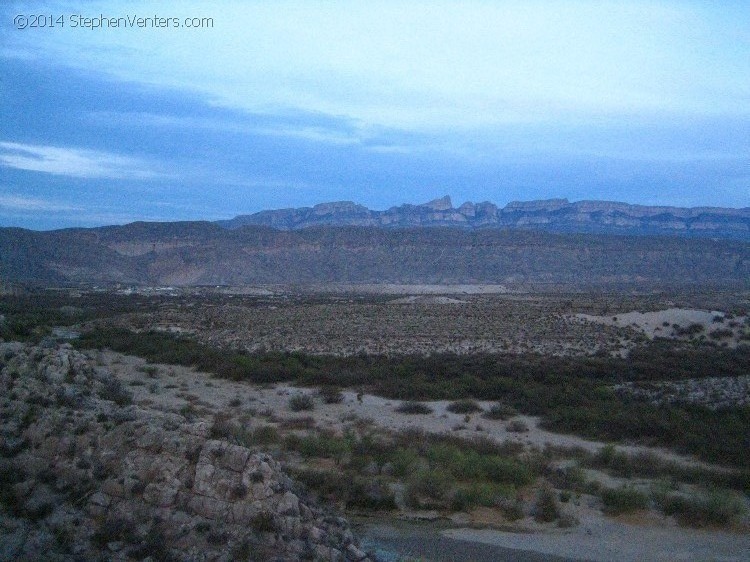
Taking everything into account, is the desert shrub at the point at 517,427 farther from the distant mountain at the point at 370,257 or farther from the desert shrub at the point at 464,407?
the distant mountain at the point at 370,257

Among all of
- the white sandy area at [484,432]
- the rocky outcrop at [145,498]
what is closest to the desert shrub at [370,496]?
the white sandy area at [484,432]

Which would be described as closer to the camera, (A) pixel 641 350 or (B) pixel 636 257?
(A) pixel 641 350

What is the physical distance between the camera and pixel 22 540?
8.99 metres

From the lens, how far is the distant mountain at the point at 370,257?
412 ft

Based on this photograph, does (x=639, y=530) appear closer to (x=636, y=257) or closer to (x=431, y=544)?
(x=431, y=544)

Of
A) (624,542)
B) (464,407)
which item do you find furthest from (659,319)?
(624,542)

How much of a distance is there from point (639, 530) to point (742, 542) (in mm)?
1494

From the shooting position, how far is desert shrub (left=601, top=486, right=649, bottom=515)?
12.5 m

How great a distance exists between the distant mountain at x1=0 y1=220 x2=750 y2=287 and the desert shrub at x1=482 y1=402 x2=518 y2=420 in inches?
4031

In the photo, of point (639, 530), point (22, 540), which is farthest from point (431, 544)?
point (22, 540)

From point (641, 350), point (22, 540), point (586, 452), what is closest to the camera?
point (22, 540)

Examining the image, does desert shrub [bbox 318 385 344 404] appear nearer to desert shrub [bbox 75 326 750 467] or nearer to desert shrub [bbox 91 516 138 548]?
desert shrub [bbox 75 326 750 467]

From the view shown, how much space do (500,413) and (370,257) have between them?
114m

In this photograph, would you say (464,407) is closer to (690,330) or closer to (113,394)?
(113,394)
